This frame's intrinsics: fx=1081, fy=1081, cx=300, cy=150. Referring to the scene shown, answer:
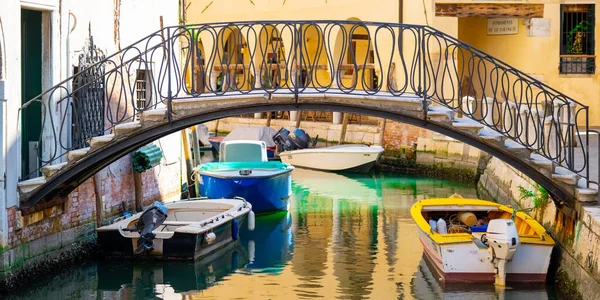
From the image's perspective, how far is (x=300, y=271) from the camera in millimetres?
13289

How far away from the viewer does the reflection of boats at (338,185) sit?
21422 millimetres

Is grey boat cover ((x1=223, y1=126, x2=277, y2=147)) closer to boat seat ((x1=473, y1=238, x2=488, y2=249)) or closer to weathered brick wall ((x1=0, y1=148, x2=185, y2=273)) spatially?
weathered brick wall ((x1=0, y1=148, x2=185, y2=273))

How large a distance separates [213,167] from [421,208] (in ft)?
18.3

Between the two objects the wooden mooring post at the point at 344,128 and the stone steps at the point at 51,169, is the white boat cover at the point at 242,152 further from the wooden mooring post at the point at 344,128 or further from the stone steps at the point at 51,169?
the stone steps at the point at 51,169

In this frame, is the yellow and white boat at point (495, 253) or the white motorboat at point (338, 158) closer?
the yellow and white boat at point (495, 253)

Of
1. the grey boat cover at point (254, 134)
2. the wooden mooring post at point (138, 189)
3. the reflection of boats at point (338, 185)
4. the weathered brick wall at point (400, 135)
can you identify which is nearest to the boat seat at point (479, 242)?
the wooden mooring post at point (138, 189)

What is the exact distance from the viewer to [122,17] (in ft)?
47.2

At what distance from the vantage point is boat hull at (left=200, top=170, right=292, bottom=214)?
17344 millimetres

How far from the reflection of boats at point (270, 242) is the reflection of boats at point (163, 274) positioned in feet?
1.32

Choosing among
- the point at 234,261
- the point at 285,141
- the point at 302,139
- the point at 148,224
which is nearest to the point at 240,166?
the point at 234,261

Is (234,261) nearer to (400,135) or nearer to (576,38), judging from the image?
(400,135)

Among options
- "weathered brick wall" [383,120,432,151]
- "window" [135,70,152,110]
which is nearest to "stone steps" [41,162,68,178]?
"window" [135,70,152,110]

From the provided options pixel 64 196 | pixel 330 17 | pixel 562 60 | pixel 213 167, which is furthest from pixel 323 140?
pixel 64 196

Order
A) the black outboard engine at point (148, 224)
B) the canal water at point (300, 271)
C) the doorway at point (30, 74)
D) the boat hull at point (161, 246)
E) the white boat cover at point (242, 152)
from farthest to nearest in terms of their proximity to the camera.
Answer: the white boat cover at point (242, 152), the boat hull at point (161, 246), the black outboard engine at point (148, 224), the doorway at point (30, 74), the canal water at point (300, 271)
